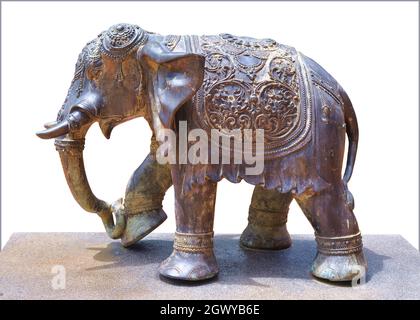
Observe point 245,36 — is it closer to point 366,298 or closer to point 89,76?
point 89,76

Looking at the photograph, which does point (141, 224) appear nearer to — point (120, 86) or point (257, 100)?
point (120, 86)

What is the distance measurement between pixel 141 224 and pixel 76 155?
1.25 feet

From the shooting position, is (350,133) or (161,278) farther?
(350,133)

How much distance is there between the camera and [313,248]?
266cm

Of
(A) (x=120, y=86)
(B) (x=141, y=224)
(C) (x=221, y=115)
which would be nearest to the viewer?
(C) (x=221, y=115)

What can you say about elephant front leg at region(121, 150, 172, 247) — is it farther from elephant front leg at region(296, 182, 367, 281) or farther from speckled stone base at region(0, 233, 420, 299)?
elephant front leg at region(296, 182, 367, 281)

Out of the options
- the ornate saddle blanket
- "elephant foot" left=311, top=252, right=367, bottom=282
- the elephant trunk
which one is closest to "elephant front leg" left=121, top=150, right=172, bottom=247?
the elephant trunk

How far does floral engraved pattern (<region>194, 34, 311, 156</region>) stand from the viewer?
2.10 meters

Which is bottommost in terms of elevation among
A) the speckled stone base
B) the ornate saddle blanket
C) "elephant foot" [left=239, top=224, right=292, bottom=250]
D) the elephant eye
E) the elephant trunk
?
the speckled stone base

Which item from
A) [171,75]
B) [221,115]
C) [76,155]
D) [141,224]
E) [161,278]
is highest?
[171,75]

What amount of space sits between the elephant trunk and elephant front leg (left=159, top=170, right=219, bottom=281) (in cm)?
37

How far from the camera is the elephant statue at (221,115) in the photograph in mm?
2102

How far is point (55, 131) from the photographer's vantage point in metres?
2.23

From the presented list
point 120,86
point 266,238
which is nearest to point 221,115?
point 120,86
